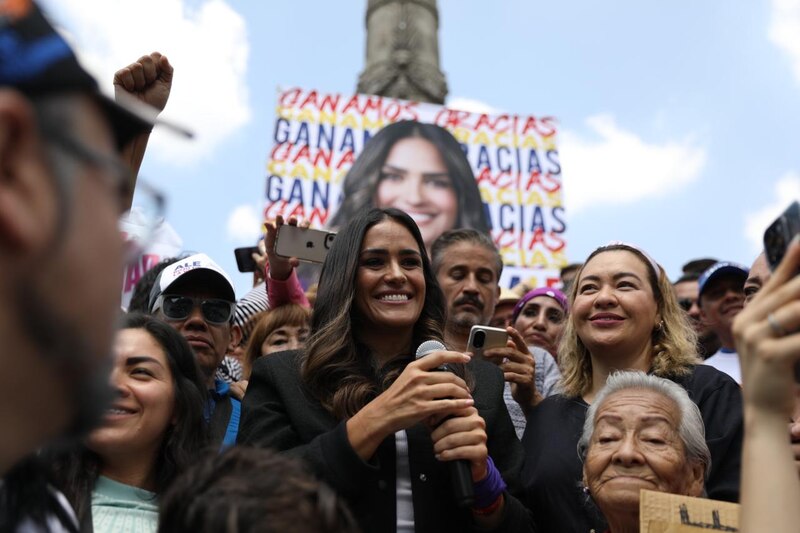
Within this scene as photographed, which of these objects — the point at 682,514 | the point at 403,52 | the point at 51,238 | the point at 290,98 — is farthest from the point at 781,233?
the point at 403,52

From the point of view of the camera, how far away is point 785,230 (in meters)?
1.50

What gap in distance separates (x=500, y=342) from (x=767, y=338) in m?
1.97

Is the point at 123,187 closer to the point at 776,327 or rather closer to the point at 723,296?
the point at 776,327

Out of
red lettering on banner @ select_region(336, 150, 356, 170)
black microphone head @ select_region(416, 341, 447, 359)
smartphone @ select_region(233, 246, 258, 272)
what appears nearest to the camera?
black microphone head @ select_region(416, 341, 447, 359)

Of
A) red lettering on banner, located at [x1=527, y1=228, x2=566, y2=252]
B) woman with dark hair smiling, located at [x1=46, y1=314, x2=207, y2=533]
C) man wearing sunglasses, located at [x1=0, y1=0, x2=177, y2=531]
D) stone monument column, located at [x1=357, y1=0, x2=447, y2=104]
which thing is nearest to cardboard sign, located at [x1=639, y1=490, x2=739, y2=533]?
woman with dark hair smiling, located at [x1=46, y1=314, x2=207, y2=533]

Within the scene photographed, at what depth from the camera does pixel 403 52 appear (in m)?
15.9

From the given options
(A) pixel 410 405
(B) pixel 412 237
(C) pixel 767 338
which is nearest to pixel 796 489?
(C) pixel 767 338

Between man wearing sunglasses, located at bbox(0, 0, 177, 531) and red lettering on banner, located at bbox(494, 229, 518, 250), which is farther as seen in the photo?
red lettering on banner, located at bbox(494, 229, 518, 250)

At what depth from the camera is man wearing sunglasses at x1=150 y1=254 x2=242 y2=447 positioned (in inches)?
148

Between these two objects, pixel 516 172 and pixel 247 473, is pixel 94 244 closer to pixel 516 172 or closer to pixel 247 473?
pixel 247 473

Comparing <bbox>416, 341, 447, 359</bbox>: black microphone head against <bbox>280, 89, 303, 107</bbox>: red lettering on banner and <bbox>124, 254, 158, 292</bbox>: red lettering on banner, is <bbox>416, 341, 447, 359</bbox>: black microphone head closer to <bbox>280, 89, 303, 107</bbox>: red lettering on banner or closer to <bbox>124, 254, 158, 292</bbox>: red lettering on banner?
<bbox>124, 254, 158, 292</bbox>: red lettering on banner

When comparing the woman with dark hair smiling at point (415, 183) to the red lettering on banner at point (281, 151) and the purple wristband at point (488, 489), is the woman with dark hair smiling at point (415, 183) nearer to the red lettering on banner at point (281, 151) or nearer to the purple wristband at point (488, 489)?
the red lettering on banner at point (281, 151)

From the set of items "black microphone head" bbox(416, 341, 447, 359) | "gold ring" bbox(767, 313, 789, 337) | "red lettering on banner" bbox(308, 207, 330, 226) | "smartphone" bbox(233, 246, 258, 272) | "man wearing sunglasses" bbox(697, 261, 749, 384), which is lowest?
"gold ring" bbox(767, 313, 789, 337)

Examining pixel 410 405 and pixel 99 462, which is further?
pixel 99 462
